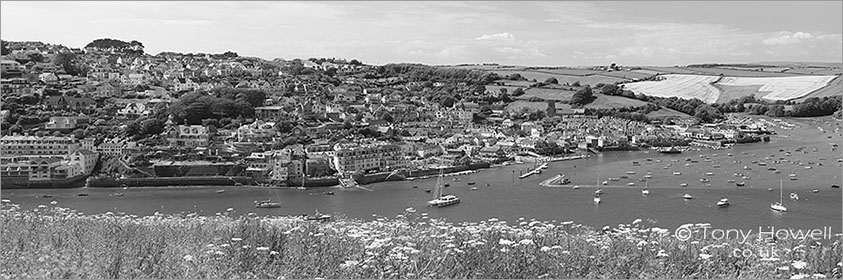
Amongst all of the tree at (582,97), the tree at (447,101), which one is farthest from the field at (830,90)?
the tree at (447,101)

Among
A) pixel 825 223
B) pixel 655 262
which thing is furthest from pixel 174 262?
pixel 825 223

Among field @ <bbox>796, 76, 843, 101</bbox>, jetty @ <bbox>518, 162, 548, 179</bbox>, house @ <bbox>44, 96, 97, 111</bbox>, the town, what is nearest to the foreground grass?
the town

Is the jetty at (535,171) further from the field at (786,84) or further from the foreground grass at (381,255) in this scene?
the field at (786,84)

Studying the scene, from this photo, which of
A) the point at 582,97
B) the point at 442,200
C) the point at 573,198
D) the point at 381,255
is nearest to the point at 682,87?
the point at 582,97

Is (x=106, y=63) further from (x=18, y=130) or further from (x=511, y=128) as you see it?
(x=511, y=128)

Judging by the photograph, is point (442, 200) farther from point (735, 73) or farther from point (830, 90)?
point (735, 73)
